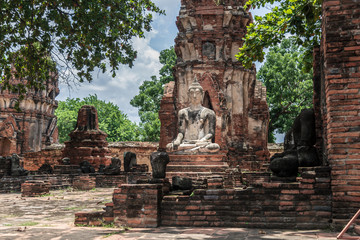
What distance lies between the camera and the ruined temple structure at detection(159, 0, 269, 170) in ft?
60.9

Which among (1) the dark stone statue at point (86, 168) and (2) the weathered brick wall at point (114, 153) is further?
(2) the weathered brick wall at point (114, 153)

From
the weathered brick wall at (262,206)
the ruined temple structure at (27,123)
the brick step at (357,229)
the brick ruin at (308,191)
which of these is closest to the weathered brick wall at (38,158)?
the ruined temple structure at (27,123)

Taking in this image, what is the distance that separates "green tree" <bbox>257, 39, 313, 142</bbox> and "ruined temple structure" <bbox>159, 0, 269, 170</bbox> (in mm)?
8160

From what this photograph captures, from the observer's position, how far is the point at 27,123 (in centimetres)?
3297

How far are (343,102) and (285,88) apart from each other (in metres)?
22.0

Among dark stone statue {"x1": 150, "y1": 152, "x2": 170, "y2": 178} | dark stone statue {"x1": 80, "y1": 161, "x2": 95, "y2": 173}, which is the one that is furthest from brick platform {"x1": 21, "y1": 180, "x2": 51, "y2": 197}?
dark stone statue {"x1": 150, "y1": 152, "x2": 170, "y2": 178}

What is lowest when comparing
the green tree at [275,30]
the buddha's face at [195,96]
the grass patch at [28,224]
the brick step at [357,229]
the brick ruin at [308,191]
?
the grass patch at [28,224]

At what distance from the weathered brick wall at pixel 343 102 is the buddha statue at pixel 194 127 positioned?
646cm

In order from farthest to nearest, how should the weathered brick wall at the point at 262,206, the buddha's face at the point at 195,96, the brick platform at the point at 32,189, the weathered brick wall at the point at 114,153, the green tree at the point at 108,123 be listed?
the green tree at the point at 108,123 < the weathered brick wall at the point at 114,153 < the buddha's face at the point at 195,96 < the brick platform at the point at 32,189 < the weathered brick wall at the point at 262,206

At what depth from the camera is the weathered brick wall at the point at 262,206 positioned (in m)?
5.81

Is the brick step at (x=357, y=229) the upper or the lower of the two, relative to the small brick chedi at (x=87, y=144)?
lower

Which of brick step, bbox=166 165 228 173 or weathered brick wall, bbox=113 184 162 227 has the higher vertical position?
brick step, bbox=166 165 228 173

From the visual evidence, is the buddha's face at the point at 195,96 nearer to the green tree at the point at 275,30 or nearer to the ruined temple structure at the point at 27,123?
the green tree at the point at 275,30

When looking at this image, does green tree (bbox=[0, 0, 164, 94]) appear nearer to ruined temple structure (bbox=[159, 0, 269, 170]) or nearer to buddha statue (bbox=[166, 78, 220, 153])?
buddha statue (bbox=[166, 78, 220, 153])
